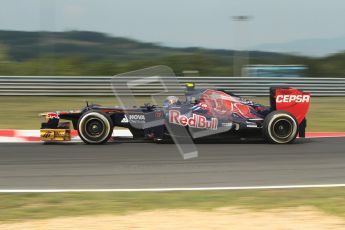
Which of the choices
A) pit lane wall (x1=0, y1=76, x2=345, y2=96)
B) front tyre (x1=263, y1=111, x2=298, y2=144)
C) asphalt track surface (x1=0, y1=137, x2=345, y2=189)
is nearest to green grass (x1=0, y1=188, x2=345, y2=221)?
asphalt track surface (x1=0, y1=137, x2=345, y2=189)

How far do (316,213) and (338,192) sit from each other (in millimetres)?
1107

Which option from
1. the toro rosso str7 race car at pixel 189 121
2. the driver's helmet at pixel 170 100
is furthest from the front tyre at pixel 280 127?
the driver's helmet at pixel 170 100

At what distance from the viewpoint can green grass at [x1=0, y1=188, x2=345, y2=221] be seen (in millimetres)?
5262

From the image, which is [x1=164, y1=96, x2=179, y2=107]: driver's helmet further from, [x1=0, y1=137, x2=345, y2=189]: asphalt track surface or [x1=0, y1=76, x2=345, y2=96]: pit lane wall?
[x1=0, y1=76, x2=345, y2=96]: pit lane wall

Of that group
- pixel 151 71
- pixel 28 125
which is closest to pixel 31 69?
pixel 28 125

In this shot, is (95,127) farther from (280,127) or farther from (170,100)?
(280,127)

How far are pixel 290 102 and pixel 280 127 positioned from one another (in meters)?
0.53

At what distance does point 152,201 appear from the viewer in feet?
18.7

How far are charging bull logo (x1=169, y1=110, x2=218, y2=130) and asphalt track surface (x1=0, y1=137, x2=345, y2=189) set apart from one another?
0.38 m

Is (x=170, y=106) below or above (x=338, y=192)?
above

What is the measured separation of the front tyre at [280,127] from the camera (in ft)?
31.3

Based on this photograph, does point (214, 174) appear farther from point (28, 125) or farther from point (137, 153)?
point (28, 125)

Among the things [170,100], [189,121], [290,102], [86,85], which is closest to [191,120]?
[189,121]

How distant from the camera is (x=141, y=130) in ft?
31.6
